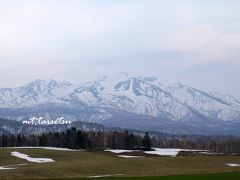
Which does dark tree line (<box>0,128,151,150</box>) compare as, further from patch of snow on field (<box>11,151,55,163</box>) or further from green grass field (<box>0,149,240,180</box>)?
patch of snow on field (<box>11,151,55,163</box>)

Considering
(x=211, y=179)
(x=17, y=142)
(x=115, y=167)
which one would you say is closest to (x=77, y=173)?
(x=115, y=167)

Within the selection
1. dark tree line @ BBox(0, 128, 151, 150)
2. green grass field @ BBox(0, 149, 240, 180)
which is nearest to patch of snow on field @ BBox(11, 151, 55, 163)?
green grass field @ BBox(0, 149, 240, 180)

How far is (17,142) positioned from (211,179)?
462ft

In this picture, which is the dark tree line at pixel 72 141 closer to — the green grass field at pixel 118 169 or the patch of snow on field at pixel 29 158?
the green grass field at pixel 118 169

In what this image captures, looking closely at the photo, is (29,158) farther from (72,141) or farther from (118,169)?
(72,141)

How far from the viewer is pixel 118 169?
81.8 m

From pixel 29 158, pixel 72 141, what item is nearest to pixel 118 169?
pixel 29 158

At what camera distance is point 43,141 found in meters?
184

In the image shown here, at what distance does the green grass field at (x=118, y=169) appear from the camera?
65.9m

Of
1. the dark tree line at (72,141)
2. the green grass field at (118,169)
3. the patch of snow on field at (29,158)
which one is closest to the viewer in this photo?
the green grass field at (118,169)

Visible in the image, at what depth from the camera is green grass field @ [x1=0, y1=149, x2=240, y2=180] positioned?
65.9 metres

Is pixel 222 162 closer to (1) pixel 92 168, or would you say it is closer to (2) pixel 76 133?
(1) pixel 92 168

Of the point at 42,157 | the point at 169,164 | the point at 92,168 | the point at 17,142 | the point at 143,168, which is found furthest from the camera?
the point at 17,142

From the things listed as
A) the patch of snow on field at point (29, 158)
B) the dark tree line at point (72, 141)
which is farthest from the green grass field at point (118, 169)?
the dark tree line at point (72, 141)
